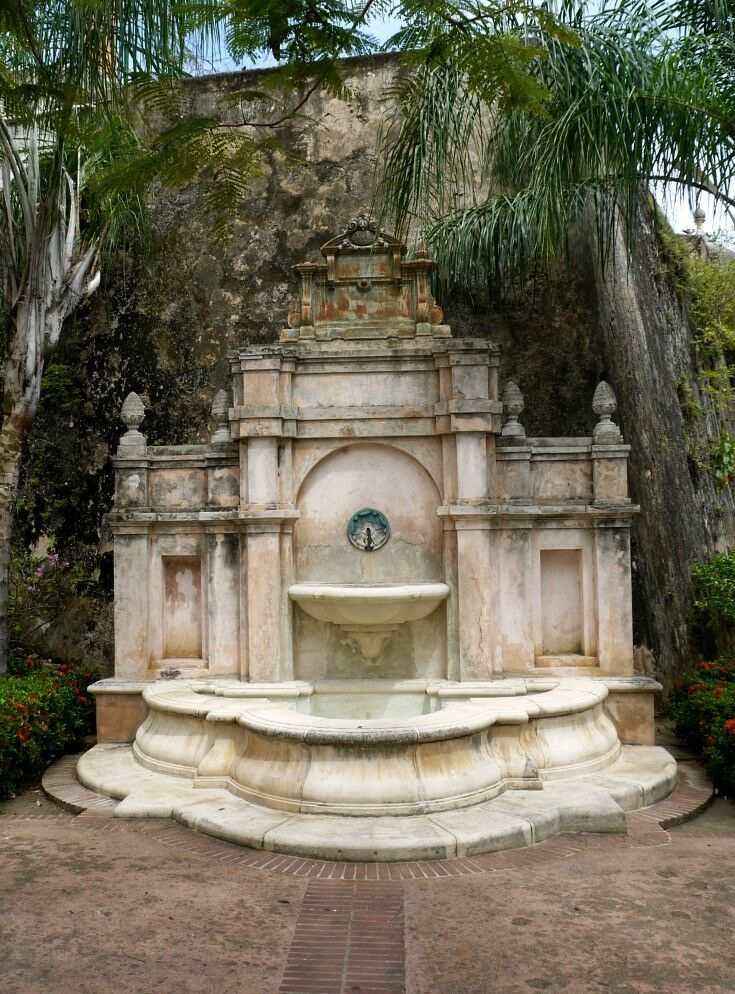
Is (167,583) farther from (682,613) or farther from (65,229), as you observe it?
(682,613)

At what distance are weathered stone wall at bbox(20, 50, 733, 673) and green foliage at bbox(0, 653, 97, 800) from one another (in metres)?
2.73

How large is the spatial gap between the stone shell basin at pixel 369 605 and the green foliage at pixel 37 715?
2.51 m

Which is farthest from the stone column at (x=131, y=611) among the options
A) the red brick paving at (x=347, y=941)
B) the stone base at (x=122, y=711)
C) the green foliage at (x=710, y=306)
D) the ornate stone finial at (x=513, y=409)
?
the green foliage at (x=710, y=306)

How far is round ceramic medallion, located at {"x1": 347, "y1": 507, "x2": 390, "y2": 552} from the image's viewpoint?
8.94 m

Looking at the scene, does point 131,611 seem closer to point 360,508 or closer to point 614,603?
point 360,508

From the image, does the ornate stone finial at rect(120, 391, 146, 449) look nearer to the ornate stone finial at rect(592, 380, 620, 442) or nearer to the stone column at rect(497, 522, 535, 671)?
the stone column at rect(497, 522, 535, 671)

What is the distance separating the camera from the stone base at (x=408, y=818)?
579 centimetres

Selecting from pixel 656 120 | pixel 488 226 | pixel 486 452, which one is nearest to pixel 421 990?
pixel 486 452

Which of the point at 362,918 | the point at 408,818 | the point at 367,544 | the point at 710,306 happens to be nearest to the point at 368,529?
the point at 367,544

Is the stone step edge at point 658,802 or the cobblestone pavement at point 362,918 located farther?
the stone step edge at point 658,802

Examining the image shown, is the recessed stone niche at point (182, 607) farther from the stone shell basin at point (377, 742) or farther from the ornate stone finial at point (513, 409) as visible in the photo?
the ornate stone finial at point (513, 409)

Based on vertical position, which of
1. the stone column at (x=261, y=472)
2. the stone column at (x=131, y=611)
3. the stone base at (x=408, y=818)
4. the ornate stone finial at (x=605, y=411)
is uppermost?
the ornate stone finial at (x=605, y=411)

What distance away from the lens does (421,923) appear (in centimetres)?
488

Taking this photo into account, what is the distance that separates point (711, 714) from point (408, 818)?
3.28 metres
